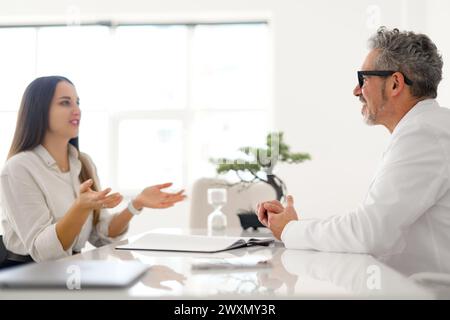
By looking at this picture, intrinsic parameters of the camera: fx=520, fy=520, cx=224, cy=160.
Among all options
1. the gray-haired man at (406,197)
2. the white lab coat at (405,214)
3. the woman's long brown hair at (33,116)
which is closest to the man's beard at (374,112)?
the gray-haired man at (406,197)

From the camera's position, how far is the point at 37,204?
6.31ft

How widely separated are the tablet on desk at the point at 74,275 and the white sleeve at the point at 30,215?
3.01 ft

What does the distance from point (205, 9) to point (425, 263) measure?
13.9 feet

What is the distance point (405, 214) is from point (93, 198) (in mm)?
944

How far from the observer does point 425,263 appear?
4.36 feet

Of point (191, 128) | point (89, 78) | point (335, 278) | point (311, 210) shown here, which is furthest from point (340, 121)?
point (335, 278)

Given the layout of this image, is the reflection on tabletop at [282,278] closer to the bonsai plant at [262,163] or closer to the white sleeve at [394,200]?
the white sleeve at [394,200]

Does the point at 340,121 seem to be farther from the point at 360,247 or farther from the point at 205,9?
Result: the point at 360,247

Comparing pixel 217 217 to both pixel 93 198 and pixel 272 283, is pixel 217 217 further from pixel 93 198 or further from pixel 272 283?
pixel 272 283

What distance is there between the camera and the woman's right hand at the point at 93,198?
1614 mm

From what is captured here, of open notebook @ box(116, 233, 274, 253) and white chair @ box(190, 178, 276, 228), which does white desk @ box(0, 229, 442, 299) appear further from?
white chair @ box(190, 178, 276, 228)

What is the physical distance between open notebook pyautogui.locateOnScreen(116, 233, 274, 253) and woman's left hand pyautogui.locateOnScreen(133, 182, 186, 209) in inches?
17.8

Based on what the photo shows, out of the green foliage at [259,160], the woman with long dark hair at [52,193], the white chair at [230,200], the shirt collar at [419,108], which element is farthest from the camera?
the white chair at [230,200]
